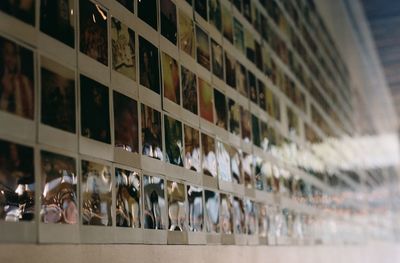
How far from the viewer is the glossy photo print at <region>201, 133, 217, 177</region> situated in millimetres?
765

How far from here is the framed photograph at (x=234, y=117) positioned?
0.90 meters

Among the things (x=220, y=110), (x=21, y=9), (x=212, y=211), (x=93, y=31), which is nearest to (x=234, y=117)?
(x=220, y=110)

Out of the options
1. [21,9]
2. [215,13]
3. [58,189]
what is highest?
[215,13]

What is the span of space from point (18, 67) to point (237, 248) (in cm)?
51

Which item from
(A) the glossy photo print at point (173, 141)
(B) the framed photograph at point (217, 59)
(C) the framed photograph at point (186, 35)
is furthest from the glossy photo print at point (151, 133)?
(B) the framed photograph at point (217, 59)

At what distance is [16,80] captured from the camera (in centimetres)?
42

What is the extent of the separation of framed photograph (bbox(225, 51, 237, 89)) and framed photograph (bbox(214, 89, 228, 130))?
0.15 feet

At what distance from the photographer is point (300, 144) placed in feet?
4.60

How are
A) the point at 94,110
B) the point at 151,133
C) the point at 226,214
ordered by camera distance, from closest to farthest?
the point at 94,110 → the point at 151,133 → the point at 226,214

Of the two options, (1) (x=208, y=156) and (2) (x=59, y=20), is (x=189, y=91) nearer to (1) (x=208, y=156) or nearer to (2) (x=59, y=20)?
(1) (x=208, y=156)

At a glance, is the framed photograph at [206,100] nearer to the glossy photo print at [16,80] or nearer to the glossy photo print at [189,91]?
the glossy photo print at [189,91]

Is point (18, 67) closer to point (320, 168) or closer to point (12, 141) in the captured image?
point (12, 141)

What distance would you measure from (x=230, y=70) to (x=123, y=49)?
0.36 meters

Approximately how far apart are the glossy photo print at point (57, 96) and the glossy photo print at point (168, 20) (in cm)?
21
